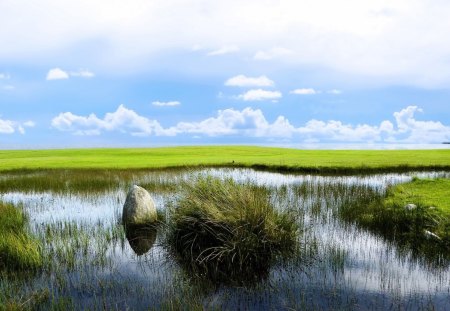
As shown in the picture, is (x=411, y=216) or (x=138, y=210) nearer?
(x=411, y=216)

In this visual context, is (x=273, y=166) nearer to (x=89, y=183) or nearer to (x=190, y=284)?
(x=89, y=183)

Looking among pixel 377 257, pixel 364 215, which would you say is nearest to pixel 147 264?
pixel 377 257

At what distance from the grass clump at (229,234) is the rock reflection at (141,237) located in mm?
757

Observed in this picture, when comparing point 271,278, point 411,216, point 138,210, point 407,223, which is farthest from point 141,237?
point 411,216

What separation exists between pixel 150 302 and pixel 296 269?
11.1ft

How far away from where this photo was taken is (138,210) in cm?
1362

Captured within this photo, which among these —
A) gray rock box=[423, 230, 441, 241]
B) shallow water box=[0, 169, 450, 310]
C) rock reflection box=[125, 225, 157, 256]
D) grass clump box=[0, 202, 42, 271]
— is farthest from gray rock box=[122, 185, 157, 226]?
gray rock box=[423, 230, 441, 241]

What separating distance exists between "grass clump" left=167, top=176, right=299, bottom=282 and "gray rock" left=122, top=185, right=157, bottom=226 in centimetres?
260

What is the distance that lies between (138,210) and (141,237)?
1.52 meters

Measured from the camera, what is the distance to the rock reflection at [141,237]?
11.0 m

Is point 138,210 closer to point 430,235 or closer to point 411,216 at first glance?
point 411,216

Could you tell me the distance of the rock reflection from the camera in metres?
11.0

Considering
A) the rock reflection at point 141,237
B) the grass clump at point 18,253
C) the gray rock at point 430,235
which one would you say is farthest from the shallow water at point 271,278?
the gray rock at point 430,235

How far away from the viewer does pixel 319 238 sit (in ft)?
36.7
